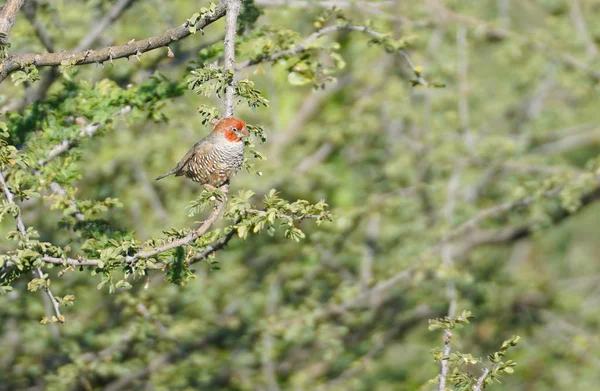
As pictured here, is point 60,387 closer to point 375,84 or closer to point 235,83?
point 235,83

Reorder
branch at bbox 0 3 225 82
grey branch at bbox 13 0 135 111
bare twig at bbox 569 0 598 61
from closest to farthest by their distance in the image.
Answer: branch at bbox 0 3 225 82
grey branch at bbox 13 0 135 111
bare twig at bbox 569 0 598 61

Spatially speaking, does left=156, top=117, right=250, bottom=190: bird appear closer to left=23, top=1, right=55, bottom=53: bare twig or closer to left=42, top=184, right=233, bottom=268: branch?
left=42, top=184, right=233, bottom=268: branch

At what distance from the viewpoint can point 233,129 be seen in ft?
12.2

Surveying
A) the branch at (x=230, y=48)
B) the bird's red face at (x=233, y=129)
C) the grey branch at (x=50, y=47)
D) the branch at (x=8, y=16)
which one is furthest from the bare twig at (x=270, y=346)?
the branch at (x=8, y=16)

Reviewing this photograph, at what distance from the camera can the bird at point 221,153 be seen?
12.2ft

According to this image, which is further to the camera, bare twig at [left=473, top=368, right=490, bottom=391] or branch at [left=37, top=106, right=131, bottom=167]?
branch at [left=37, top=106, right=131, bottom=167]

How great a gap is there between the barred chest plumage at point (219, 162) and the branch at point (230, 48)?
1.57 feet

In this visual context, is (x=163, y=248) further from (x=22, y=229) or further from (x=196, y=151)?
(x=196, y=151)

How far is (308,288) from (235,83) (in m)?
5.19

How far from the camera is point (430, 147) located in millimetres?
8172

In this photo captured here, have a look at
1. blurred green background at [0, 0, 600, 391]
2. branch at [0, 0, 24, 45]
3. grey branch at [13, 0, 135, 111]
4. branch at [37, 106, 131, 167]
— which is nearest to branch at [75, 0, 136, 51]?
grey branch at [13, 0, 135, 111]

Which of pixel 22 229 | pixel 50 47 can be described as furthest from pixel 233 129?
pixel 50 47

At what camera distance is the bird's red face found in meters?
3.62

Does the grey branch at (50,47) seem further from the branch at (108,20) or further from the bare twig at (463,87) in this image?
the bare twig at (463,87)
